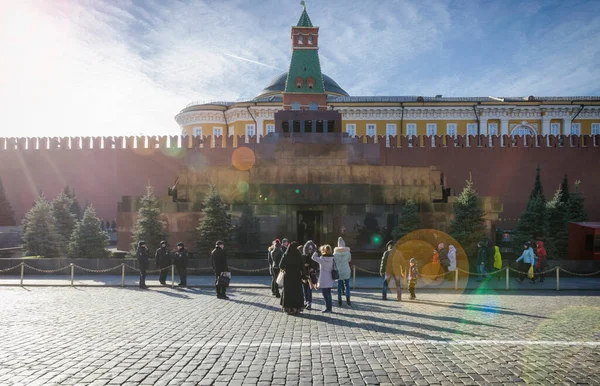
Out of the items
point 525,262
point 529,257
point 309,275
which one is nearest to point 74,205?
point 309,275

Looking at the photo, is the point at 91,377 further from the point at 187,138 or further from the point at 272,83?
the point at 272,83

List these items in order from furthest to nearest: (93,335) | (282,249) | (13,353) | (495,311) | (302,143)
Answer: (302,143), (282,249), (495,311), (93,335), (13,353)

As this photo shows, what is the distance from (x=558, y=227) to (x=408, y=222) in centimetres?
755

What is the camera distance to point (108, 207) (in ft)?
96.1

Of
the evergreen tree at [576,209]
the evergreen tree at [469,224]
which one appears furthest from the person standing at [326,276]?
the evergreen tree at [576,209]

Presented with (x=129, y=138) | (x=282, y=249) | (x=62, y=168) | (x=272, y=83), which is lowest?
(x=282, y=249)

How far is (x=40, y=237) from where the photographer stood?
670 inches

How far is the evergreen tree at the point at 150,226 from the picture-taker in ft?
50.9

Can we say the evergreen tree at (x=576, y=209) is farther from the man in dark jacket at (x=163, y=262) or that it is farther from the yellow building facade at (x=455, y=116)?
the man in dark jacket at (x=163, y=262)

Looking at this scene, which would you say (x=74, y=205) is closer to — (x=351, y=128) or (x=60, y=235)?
(x=60, y=235)

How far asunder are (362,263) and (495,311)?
564 cm

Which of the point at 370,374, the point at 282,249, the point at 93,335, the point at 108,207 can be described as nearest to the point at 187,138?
the point at 108,207

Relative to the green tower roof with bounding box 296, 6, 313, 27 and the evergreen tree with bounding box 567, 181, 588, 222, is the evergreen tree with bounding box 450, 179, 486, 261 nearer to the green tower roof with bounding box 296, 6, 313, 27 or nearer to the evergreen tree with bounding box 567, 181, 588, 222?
the evergreen tree with bounding box 567, 181, 588, 222

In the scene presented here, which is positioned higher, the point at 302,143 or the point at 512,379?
the point at 302,143
